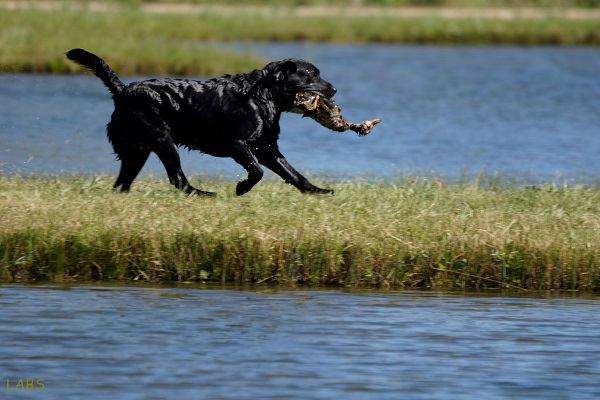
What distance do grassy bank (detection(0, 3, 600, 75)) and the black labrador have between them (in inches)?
564

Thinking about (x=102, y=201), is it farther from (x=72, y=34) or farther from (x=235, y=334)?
(x=72, y=34)

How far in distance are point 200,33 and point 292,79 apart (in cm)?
2592

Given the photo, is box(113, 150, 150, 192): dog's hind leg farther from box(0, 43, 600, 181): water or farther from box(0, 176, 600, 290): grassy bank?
box(0, 43, 600, 181): water

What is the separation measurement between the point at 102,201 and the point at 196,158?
567 centimetres

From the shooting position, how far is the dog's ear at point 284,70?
970cm

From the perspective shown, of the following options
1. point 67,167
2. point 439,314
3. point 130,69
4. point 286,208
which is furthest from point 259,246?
point 130,69

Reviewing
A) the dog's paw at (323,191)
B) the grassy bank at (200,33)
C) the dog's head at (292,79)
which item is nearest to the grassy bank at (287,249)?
the dog's paw at (323,191)

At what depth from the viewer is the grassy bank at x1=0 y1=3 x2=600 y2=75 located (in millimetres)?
24984

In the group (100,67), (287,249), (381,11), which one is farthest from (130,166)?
(381,11)

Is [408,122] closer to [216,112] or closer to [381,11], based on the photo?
[216,112]

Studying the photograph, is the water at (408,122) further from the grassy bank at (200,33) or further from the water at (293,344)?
the water at (293,344)

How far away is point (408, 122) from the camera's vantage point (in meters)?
20.7

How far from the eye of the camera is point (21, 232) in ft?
28.0

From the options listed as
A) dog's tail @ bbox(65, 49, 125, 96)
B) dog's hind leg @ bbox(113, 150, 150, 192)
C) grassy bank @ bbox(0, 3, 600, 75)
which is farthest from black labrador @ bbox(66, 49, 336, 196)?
grassy bank @ bbox(0, 3, 600, 75)
